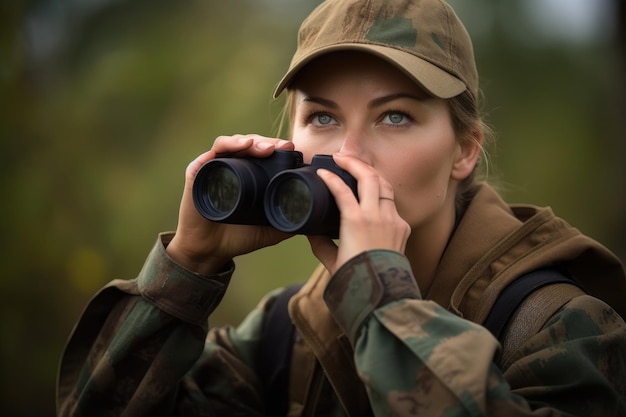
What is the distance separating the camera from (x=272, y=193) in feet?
6.19

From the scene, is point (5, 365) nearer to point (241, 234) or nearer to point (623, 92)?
point (241, 234)

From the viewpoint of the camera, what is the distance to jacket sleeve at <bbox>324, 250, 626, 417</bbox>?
1.56 m

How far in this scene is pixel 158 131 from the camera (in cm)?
520

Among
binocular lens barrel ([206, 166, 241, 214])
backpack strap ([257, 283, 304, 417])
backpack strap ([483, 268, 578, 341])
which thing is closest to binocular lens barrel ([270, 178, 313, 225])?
binocular lens barrel ([206, 166, 241, 214])

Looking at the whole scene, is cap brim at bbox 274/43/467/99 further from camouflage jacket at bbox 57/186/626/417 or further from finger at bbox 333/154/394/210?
camouflage jacket at bbox 57/186/626/417

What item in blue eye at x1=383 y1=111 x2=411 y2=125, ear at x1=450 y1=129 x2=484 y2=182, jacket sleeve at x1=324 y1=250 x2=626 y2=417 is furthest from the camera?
ear at x1=450 y1=129 x2=484 y2=182

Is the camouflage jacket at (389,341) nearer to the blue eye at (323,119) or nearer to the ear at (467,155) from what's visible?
the ear at (467,155)

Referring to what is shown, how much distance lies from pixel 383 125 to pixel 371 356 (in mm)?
786

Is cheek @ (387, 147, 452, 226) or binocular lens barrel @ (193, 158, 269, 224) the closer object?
binocular lens barrel @ (193, 158, 269, 224)

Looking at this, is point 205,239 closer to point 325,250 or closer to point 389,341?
point 325,250

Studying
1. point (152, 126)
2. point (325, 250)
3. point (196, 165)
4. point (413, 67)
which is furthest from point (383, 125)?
point (152, 126)

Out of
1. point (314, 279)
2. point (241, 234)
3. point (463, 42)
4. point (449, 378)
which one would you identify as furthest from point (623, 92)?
point (449, 378)

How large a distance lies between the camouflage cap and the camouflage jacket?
53 cm

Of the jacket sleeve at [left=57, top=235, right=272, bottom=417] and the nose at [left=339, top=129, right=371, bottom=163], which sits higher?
the nose at [left=339, top=129, right=371, bottom=163]
